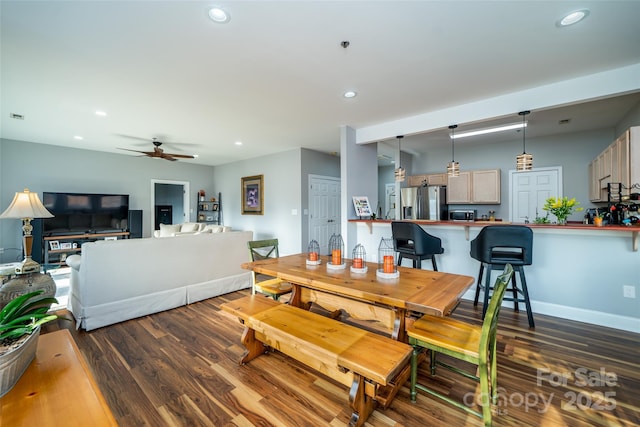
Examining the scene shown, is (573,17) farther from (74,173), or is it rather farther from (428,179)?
(74,173)

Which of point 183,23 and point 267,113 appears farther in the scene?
point 267,113

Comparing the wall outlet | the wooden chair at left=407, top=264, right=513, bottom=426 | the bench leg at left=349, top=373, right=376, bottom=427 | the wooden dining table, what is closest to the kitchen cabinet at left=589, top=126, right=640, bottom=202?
the wall outlet

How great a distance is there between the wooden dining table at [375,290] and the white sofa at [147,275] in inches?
56.9

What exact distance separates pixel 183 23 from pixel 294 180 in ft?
13.2

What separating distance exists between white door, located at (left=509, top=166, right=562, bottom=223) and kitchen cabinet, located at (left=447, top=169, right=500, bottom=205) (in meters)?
0.31

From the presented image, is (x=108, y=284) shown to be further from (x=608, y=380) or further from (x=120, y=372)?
(x=608, y=380)

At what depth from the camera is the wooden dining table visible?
5.40 ft

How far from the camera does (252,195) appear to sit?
269 inches

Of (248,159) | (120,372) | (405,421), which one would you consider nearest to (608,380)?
(405,421)

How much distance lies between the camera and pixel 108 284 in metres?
2.90

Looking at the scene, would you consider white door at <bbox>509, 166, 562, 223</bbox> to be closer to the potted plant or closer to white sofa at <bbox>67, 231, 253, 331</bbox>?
white sofa at <bbox>67, 231, 253, 331</bbox>

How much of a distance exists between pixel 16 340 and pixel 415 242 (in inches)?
124

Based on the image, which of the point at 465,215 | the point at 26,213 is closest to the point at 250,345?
the point at 26,213

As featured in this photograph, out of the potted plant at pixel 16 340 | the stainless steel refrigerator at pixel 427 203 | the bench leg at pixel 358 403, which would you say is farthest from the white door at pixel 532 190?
the potted plant at pixel 16 340
